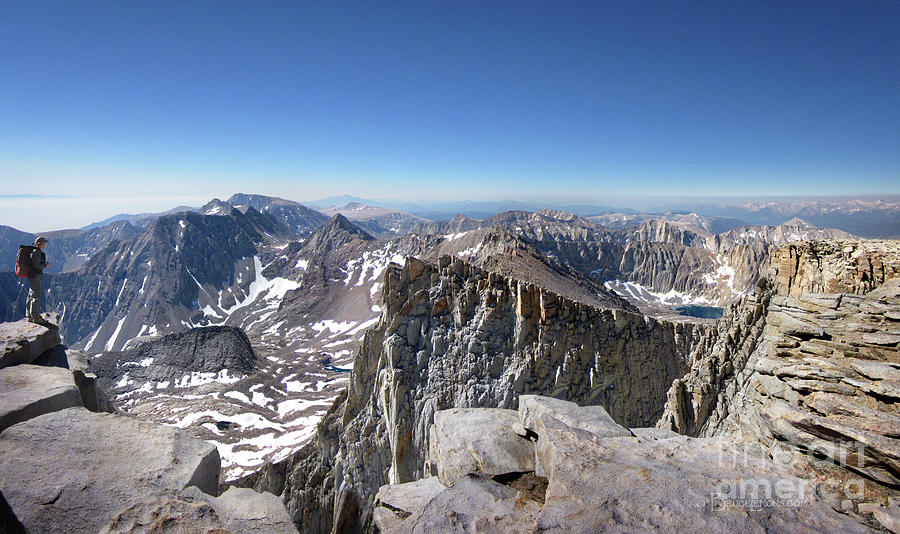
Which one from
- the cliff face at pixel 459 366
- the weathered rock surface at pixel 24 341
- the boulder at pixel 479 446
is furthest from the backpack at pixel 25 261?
the cliff face at pixel 459 366

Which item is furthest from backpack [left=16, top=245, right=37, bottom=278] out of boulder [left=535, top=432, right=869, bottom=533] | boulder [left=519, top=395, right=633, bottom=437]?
boulder [left=535, top=432, right=869, bottom=533]

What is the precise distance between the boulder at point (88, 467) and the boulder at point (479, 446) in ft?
15.8

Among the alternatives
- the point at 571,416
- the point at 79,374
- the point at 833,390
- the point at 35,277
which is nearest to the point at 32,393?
the point at 79,374

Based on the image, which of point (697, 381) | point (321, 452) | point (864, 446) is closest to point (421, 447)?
point (321, 452)

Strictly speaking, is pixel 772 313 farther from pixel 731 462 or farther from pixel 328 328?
pixel 328 328

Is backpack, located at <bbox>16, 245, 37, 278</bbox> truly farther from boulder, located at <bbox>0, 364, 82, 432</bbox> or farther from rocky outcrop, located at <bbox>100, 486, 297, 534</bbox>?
rocky outcrop, located at <bbox>100, 486, 297, 534</bbox>

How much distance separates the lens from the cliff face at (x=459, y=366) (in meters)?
25.8

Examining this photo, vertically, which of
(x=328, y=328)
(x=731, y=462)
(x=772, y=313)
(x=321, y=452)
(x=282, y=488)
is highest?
(x=772, y=313)

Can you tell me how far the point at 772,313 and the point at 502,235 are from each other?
14764 centimetres

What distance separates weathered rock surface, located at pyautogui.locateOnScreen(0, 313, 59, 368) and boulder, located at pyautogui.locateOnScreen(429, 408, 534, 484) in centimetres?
1169

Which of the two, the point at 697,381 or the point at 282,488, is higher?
the point at 697,381

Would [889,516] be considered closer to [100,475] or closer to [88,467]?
[100,475]

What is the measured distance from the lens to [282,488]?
3419 cm

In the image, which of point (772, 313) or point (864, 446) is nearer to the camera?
point (864, 446)
